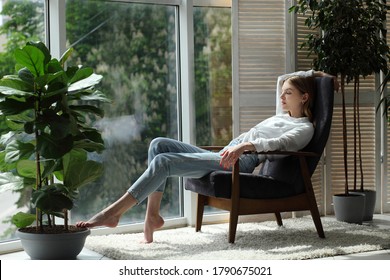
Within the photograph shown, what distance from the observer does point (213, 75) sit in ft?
16.3

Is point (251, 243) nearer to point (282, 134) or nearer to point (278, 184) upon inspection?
point (278, 184)

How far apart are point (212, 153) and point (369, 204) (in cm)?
151

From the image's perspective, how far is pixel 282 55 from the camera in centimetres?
498

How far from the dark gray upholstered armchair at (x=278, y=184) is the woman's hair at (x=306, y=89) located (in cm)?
3

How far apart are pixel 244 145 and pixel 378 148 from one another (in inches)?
74.4

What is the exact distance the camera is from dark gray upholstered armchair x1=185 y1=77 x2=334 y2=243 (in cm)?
385

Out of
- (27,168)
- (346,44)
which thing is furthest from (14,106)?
(346,44)

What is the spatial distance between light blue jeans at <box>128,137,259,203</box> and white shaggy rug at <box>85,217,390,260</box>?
0.34 m

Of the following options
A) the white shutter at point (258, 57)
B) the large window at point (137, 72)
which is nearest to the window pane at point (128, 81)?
the large window at point (137, 72)

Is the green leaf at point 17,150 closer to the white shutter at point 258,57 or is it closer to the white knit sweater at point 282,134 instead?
the white knit sweater at point 282,134

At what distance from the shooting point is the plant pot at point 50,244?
3398mm

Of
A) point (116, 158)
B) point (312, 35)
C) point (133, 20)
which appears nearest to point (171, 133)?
point (116, 158)

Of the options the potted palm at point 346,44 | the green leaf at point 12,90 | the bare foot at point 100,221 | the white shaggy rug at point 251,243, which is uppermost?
the potted palm at point 346,44
